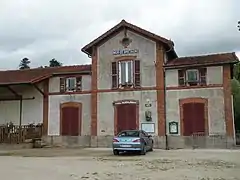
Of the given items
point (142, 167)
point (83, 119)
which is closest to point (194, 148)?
point (83, 119)

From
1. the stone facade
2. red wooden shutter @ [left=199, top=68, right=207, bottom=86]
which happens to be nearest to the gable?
the stone facade

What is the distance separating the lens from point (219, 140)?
87.0 feet

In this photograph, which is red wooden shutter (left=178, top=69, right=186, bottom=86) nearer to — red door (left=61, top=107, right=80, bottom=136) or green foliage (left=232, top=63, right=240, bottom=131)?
red door (left=61, top=107, right=80, bottom=136)

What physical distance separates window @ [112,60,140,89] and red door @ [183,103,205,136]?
408 cm

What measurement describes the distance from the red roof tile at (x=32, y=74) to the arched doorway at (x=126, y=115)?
13.0ft

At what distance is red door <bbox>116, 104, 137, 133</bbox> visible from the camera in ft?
94.3

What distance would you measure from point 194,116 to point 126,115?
4928mm

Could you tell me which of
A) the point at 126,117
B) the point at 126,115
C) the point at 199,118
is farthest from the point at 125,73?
the point at 199,118

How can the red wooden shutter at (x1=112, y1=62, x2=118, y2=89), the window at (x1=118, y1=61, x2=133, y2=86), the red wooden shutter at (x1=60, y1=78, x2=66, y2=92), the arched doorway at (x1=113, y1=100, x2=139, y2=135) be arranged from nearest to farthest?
the arched doorway at (x1=113, y1=100, x2=139, y2=135) → the window at (x1=118, y1=61, x2=133, y2=86) → the red wooden shutter at (x1=112, y1=62, x2=118, y2=89) → the red wooden shutter at (x1=60, y1=78, x2=66, y2=92)

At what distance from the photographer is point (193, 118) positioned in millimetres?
27359

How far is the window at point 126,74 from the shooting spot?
2900 cm

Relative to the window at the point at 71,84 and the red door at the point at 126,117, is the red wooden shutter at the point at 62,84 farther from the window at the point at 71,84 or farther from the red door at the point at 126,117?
the red door at the point at 126,117

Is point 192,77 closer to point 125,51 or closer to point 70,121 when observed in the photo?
point 125,51

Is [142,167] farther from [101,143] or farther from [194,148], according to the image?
[101,143]
